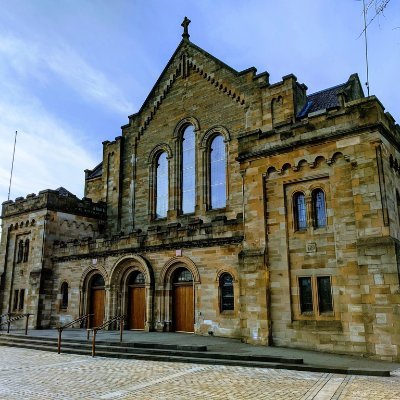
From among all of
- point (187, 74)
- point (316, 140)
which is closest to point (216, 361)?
point (316, 140)

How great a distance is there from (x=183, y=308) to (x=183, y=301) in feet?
1.15

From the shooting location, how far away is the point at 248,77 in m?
24.2

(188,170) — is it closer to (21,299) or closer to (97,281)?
(97,281)

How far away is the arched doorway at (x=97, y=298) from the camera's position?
24.7 m

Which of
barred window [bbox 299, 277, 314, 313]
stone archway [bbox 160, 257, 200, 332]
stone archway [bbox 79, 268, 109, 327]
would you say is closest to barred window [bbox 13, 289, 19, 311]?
stone archway [bbox 79, 268, 109, 327]

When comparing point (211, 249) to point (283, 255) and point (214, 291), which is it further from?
point (283, 255)

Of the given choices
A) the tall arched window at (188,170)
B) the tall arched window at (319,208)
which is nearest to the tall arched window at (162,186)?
the tall arched window at (188,170)

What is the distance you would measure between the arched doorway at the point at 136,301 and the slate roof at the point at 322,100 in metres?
12.8

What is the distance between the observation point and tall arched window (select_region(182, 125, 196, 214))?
2572 centimetres

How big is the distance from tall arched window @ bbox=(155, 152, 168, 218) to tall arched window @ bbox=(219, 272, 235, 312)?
8698 millimetres

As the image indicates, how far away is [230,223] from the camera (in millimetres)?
19219

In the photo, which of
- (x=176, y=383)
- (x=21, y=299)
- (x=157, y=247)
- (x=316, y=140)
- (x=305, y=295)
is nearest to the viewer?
(x=176, y=383)

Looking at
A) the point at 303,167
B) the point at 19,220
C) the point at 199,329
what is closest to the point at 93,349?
the point at 199,329

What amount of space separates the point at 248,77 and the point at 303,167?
10083 mm
